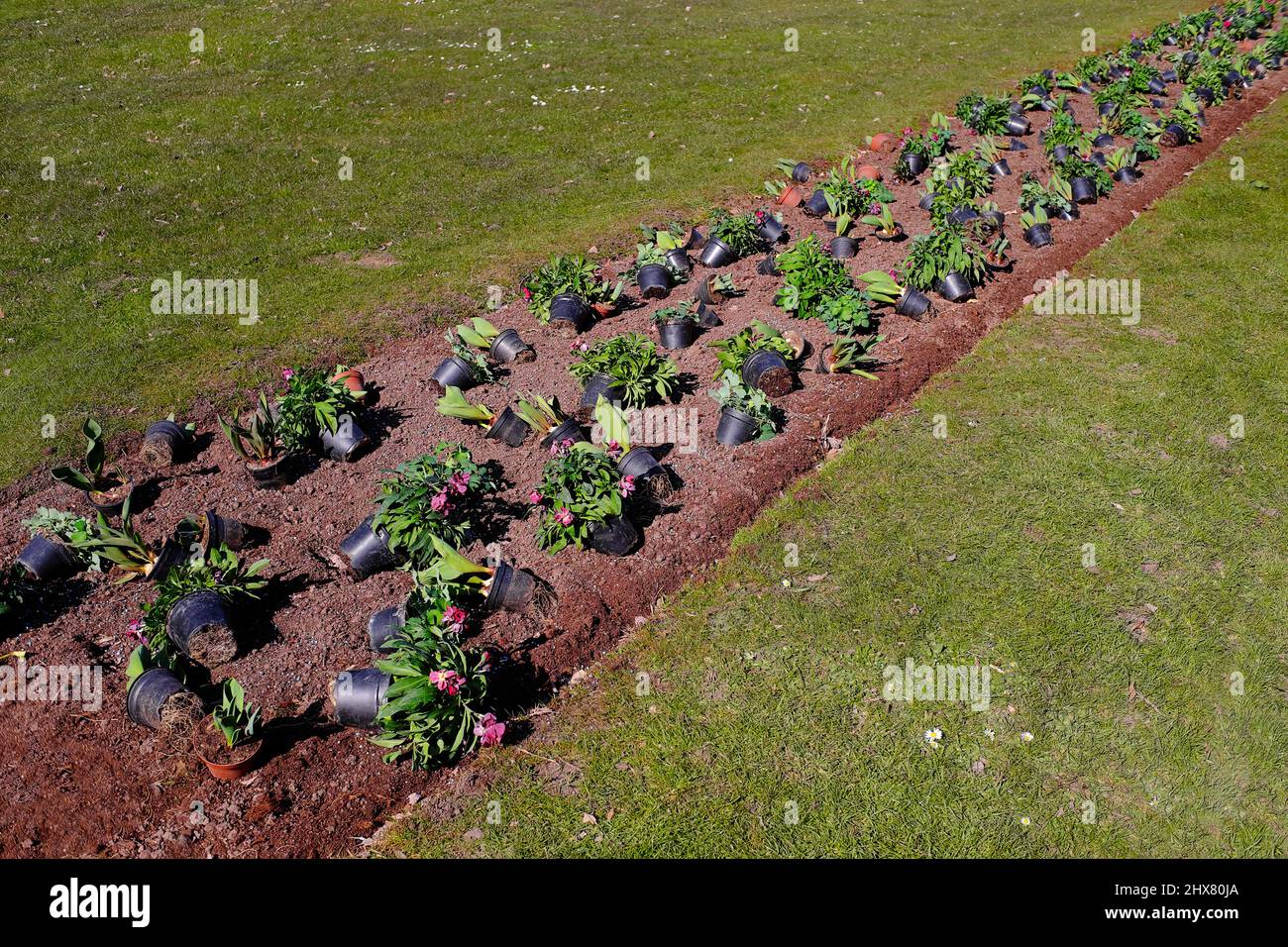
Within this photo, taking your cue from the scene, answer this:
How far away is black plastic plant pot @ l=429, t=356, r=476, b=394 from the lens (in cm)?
750

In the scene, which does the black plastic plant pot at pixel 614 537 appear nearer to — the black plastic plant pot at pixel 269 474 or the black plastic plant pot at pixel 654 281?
the black plastic plant pot at pixel 269 474

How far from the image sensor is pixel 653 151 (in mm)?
13297

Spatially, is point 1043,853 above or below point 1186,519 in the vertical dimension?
below

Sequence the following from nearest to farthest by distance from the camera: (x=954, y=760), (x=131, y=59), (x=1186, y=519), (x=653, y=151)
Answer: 1. (x=954, y=760)
2. (x=1186, y=519)
3. (x=653, y=151)
4. (x=131, y=59)

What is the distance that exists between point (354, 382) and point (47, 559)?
262cm

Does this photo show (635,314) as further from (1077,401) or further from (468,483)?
(1077,401)

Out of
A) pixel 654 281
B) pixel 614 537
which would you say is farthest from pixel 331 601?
pixel 654 281

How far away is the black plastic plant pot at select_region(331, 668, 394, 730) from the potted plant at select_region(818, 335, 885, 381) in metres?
4.75

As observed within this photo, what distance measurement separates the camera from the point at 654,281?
897 cm

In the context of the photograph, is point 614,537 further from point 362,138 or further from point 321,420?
point 362,138

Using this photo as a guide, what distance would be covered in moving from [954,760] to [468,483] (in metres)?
3.46

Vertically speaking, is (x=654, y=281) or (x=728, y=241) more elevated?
(x=728, y=241)

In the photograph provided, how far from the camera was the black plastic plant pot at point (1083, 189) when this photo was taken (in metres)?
10.8
